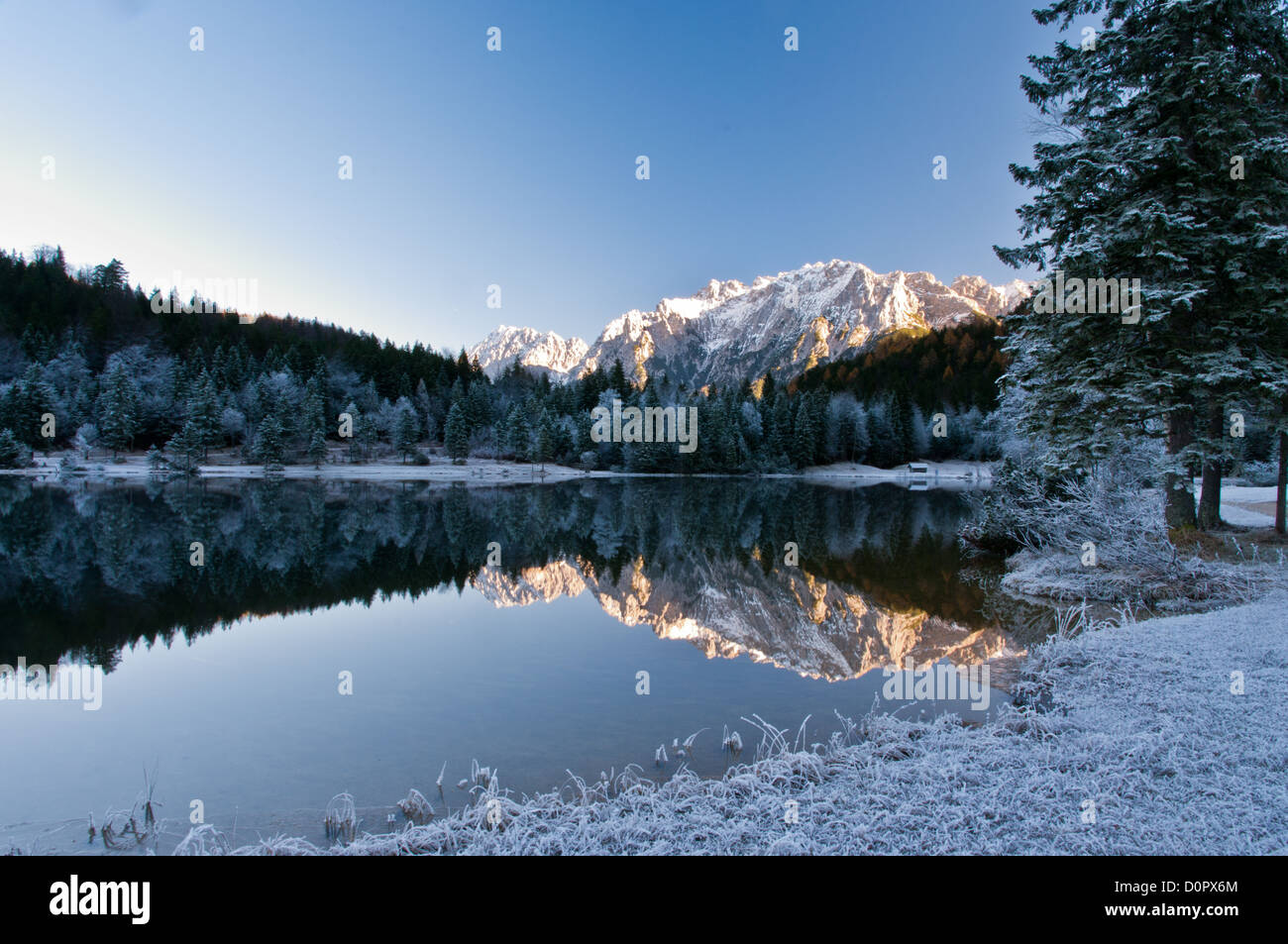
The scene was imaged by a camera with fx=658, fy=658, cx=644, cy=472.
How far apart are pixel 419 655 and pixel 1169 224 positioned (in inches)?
628

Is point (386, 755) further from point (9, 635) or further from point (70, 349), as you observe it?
point (70, 349)

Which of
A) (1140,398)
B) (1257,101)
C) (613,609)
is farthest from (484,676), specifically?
(1257,101)

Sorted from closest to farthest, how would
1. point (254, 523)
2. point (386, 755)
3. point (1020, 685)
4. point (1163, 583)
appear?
1. point (386, 755)
2. point (1020, 685)
3. point (1163, 583)
4. point (254, 523)

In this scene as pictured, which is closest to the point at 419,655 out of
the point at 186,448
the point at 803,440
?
the point at 186,448

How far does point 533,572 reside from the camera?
17.5 metres

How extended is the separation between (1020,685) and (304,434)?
78.5 meters

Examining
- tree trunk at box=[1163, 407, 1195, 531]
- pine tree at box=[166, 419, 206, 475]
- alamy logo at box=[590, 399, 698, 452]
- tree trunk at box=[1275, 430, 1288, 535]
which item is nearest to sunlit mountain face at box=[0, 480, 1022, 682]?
tree trunk at box=[1163, 407, 1195, 531]

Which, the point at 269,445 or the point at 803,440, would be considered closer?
the point at 269,445

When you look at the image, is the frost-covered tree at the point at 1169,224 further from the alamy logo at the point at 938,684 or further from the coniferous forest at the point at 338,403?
the coniferous forest at the point at 338,403

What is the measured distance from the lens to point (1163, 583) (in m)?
11.9

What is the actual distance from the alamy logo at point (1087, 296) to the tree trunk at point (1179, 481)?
2.57 metres

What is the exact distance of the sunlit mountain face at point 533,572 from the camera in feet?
36.6
